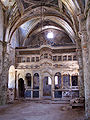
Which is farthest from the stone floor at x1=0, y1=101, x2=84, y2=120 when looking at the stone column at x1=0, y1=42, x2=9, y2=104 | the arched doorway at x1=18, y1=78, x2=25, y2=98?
the arched doorway at x1=18, y1=78, x2=25, y2=98

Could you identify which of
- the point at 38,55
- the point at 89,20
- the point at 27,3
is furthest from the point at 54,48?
the point at 89,20

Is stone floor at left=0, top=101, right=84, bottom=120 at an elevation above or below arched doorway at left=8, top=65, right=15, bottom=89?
below

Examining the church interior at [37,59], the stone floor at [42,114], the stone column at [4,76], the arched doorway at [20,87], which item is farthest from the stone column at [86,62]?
the arched doorway at [20,87]

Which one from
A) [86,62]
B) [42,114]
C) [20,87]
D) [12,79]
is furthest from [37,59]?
[86,62]

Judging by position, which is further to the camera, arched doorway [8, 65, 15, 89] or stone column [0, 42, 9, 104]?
arched doorway [8, 65, 15, 89]

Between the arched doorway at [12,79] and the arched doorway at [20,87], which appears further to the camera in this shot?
the arched doorway at [20,87]

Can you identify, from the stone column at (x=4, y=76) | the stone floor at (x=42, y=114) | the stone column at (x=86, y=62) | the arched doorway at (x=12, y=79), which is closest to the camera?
the stone column at (x=86, y=62)

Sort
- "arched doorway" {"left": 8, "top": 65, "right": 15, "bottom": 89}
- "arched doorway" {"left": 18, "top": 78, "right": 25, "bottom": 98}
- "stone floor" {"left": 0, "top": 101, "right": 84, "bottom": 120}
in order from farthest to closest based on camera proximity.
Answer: "arched doorway" {"left": 18, "top": 78, "right": 25, "bottom": 98} < "arched doorway" {"left": 8, "top": 65, "right": 15, "bottom": 89} < "stone floor" {"left": 0, "top": 101, "right": 84, "bottom": 120}

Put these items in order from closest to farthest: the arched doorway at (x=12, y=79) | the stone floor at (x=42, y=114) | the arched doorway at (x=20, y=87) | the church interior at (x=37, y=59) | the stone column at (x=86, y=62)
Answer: the stone column at (x=86, y=62)
the stone floor at (x=42, y=114)
the church interior at (x=37, y=59)
the arched doorway at (x=12, y=79)
the arched doorway at (x=20, y=87)

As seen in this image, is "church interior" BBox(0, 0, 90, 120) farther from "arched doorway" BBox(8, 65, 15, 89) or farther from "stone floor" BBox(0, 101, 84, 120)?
"stone floor" BBox(0, 101, 84, 120)

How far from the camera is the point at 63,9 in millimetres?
13789

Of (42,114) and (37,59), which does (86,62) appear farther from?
(37,59)

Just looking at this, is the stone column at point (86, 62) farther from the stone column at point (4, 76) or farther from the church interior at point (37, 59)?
the stone column at point (4, 76)

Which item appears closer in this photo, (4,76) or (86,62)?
(86,62)
